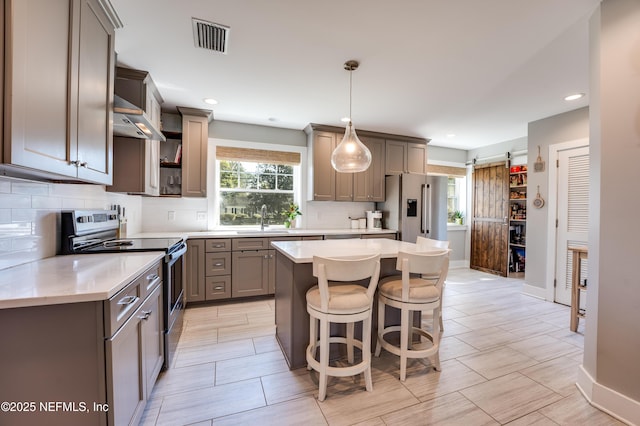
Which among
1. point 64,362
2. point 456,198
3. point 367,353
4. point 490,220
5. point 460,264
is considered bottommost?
point 460,264

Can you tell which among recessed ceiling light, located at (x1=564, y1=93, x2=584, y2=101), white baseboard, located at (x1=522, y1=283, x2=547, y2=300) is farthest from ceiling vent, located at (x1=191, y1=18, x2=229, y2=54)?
white baseboard, located at (x1=522, y1=283, x2=547, y2=300)

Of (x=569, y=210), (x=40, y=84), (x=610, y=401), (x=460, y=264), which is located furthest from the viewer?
(x=460, y=264)

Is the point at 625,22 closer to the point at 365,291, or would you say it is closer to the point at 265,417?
the point at 365,291

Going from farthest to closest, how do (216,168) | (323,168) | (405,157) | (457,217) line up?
1. (457,217)
2. (405,157)
3. (323,168)
4. (216,168)

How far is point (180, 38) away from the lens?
2.10 meters

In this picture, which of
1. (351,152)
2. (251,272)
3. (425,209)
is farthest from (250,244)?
(425,209)

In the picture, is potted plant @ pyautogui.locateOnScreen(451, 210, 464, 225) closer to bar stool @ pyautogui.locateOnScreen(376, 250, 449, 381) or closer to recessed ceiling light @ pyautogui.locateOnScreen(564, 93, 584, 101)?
recessed ceiling light @ pyautogui.locateOnScreen(564, 93, 584, 101)

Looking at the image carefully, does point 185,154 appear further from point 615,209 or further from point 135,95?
point 615,209

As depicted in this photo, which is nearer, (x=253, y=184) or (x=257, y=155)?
(x=257, y=155)

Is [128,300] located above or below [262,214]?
below

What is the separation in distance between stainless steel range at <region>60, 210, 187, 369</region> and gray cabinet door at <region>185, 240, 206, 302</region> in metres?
0.94

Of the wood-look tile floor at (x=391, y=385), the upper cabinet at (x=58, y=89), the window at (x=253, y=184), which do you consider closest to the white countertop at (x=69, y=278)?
the upper cabinet at (x=58, y=89)

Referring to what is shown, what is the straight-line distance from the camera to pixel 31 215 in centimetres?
161

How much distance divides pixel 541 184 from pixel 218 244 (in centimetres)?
449
